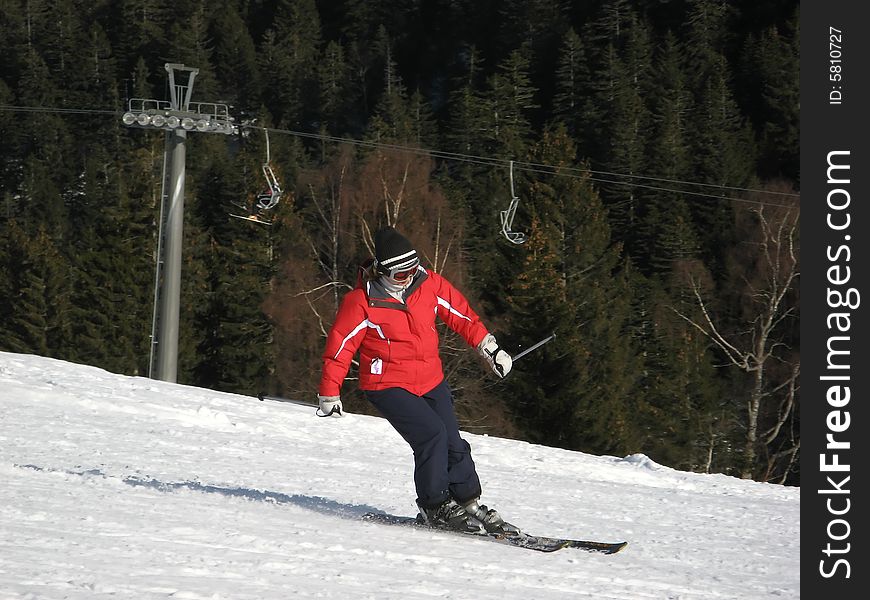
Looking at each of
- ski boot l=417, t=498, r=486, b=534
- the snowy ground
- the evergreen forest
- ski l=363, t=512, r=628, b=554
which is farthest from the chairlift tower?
ski l=363, t=512, r=628, b=554

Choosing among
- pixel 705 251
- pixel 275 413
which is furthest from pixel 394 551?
pixel 705 251

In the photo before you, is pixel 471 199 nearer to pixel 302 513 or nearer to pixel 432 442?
pixel 302 513

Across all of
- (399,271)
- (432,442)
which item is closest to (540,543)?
(432,442)

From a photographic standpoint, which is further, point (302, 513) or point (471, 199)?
point (471, 199)

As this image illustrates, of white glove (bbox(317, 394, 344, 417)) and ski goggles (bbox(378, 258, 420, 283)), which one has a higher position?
ski goggles (bbox(378, 258, 420, 283))

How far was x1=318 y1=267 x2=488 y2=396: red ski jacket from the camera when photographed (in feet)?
17.6

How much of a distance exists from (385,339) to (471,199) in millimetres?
48213

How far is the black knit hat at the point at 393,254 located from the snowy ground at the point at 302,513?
128cm

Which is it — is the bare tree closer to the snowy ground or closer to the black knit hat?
the snowy ground

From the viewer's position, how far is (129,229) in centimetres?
4447

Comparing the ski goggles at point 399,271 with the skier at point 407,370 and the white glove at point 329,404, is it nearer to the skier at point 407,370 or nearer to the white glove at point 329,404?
the skier at point 407,370

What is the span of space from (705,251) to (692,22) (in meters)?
29.9

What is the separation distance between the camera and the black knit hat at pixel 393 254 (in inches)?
209

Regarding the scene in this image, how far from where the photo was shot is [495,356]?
5.66 metres
